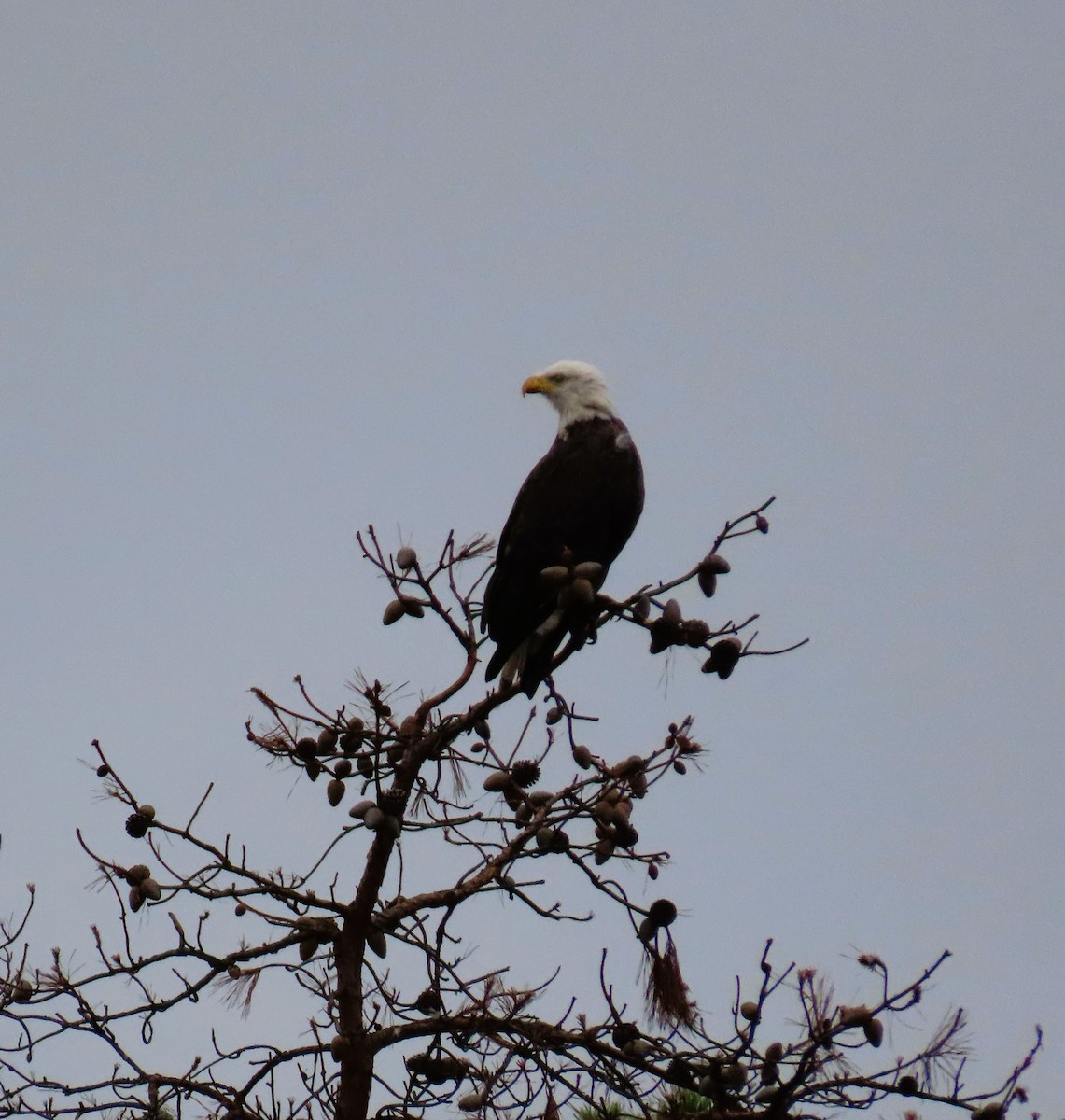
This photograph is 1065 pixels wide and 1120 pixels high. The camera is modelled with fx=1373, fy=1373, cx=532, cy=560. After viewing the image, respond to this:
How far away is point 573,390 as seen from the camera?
5.98 m

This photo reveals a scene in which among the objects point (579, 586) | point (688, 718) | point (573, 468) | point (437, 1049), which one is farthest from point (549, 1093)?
point (573, 468)

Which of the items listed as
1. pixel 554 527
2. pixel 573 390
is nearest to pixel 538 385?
pixel 573 390

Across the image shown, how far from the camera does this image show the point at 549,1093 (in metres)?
3.20

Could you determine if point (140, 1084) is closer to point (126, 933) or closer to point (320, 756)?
point (126, 933)

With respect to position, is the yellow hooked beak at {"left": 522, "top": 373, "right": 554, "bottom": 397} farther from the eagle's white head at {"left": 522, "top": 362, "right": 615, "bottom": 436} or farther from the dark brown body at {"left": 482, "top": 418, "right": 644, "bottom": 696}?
the dark brown body at {"left": 482, "top": 418, "right": 644, "bottom": 696}

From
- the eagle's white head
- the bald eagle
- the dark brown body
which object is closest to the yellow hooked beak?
Answer: the eagle's white head

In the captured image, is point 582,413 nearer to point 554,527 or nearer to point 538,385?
point 538,385

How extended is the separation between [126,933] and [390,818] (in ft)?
2.27

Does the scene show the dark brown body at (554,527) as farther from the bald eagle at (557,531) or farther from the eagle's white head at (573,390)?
the eagle's white head at (573,390)

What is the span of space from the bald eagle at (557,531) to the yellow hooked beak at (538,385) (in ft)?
1.19

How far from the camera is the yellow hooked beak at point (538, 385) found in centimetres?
614

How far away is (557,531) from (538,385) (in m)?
1.40

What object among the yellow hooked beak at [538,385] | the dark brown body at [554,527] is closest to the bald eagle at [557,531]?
the dark brown body at [554,527]

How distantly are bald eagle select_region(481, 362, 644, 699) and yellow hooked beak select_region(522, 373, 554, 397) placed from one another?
363 mm
